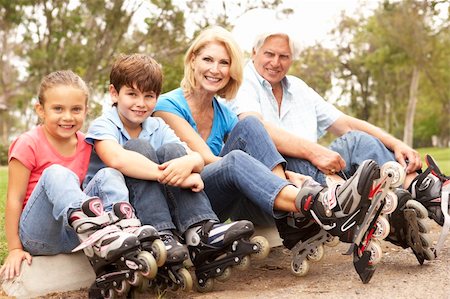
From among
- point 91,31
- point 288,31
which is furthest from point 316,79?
point 288,31

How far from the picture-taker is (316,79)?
108 feet

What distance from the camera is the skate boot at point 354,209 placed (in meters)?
2.52

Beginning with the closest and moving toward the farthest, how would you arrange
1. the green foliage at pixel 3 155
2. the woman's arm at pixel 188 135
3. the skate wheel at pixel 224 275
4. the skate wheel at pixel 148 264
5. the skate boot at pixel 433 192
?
the skate wheel at pixel 148 264 → the skate wheel at pixel 224 275 → the skate boot at pixel 433 192 → the woman's arm at pixel 188 135 → the green foliage at pixel 3 155

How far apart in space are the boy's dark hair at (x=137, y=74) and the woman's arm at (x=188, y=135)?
1.05ft

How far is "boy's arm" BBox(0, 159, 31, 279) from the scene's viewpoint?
2793 mm

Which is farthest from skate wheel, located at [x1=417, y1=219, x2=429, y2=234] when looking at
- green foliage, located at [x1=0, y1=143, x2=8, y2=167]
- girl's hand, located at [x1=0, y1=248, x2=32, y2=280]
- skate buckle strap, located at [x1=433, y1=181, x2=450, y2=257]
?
green foliage, located at [x1=0, y1=143, x2=8, y2=167]

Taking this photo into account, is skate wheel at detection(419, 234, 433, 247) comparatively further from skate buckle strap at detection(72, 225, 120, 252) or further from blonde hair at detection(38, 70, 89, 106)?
blonde hair at detection(38, 70, 89, 106)

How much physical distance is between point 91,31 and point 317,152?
1672 centimetres

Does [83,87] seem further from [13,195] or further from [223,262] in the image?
[223,262]

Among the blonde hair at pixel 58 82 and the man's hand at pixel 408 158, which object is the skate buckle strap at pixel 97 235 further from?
the man's hand at pixel 408 158

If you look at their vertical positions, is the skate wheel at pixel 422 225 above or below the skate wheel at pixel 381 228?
below

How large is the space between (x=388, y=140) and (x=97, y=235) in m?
2.07

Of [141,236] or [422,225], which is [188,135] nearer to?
[141,236]

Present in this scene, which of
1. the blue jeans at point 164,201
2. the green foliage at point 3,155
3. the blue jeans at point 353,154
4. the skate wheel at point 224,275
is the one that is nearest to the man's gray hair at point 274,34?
the blue jeans at point 353,154
